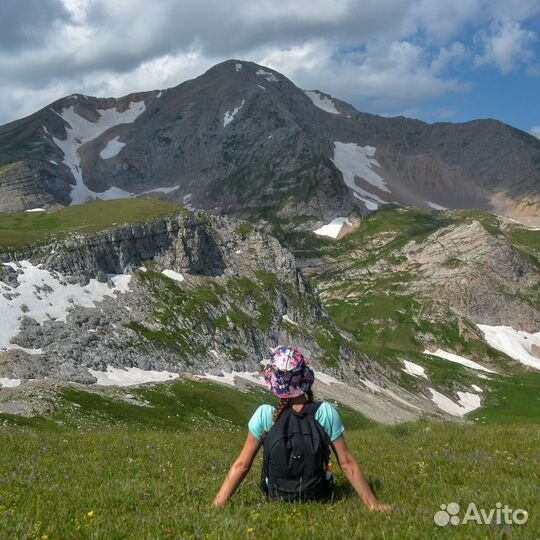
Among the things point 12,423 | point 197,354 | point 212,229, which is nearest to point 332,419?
point 12,423

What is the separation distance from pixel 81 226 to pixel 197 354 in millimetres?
38121

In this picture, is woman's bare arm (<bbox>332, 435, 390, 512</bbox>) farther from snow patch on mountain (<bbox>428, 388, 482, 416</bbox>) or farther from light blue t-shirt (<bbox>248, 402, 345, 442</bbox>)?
snow patch on mountain (<bbox>428, 388, 482, 416</bbox>)

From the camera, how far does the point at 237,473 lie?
10.1 m

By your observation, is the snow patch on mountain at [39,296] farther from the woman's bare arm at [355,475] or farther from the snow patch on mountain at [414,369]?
the snow patch on mountain at [414,369]

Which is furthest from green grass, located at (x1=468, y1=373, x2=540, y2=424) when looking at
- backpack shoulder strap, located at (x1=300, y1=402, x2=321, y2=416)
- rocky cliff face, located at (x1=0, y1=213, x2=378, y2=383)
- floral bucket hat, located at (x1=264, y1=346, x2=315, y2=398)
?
floral bucket hat, located at (x1=264, y1=346, x2=315, y2=398)

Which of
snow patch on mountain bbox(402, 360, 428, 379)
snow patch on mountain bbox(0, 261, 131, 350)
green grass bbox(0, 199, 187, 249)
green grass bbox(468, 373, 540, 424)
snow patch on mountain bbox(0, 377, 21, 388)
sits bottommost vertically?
green grass bbox(468, 373, 540, 424)

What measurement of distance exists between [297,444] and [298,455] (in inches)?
7.0

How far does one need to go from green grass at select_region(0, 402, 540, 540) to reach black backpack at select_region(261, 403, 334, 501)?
392mm

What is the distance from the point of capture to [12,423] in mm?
50562

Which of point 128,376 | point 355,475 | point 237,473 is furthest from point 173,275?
point 355,475

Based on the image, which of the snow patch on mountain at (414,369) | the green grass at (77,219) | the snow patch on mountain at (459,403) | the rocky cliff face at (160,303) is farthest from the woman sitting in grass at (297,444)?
the snow patch on mountain at (414,369)

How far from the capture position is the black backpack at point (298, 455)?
9.73 meters

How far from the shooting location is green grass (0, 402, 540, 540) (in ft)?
26.6

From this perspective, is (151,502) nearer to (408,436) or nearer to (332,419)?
(332,419)
